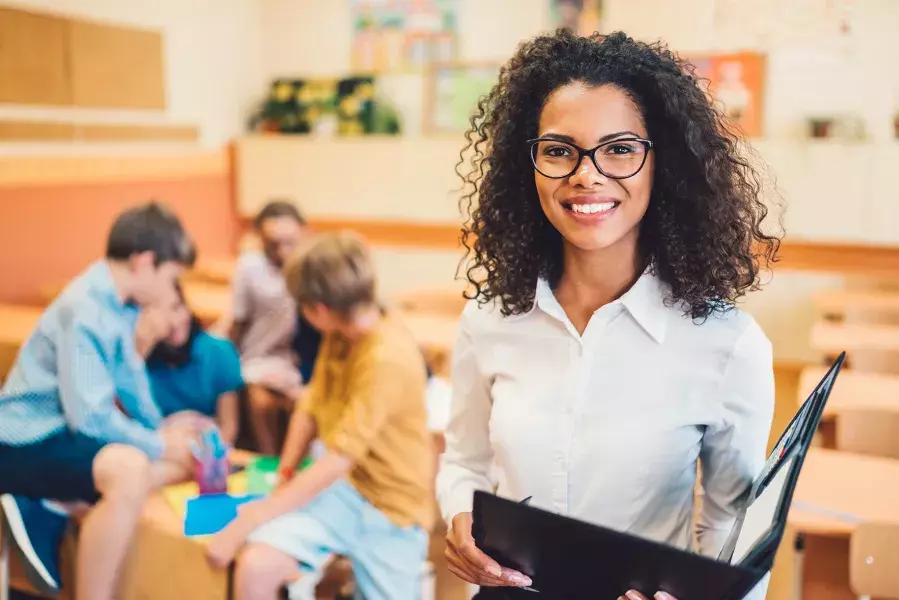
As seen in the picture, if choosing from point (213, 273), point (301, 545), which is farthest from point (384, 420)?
point (213, 273)

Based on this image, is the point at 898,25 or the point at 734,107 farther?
the point at 734,107

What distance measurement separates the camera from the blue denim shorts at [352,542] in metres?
1.78

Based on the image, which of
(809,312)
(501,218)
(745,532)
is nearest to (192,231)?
(809,312)

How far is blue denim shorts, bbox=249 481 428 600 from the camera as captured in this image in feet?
5.83

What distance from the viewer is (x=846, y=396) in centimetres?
264

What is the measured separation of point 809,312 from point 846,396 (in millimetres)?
2527

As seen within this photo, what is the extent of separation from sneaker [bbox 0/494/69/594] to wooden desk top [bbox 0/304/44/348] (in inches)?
29.6

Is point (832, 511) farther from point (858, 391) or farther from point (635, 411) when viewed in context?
point (635, 411)

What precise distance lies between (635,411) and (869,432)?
65.5 inches

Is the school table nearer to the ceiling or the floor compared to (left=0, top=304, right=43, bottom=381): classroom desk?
nearer to the floor

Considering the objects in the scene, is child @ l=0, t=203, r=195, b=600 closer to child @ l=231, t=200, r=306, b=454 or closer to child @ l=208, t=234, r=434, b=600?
child @ l=208, t=234, r=434, b=600

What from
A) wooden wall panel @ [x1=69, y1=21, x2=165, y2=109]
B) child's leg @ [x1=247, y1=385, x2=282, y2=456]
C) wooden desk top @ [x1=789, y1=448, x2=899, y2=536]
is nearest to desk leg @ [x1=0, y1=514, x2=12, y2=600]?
child's leg @ [x1=247, y1=385, x2=282, y2=456]

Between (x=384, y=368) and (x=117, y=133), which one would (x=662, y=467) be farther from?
(x=117, y=133)

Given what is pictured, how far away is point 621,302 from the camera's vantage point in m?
1.08
